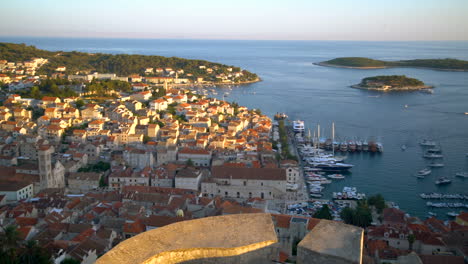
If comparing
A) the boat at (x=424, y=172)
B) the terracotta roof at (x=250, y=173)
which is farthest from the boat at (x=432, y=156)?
the terracotta roof at (x=250, y=173)

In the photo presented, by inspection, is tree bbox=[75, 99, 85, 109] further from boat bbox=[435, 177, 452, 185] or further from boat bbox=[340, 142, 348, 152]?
boat bbox=[435, 177, 452, 185]

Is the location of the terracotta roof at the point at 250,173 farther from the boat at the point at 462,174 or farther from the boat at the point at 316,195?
the boat at the point at 462,174

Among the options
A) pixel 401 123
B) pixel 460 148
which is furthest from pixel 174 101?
pixel 460 148

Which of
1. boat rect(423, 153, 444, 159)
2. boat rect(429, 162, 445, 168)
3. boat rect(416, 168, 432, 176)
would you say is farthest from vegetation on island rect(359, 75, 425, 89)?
boat rect(416, 168, 432, 176)

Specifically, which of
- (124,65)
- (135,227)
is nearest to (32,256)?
(135,227)

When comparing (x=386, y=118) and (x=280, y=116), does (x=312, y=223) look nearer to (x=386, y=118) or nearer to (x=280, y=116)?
(x=280, y=116)

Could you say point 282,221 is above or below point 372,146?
above
